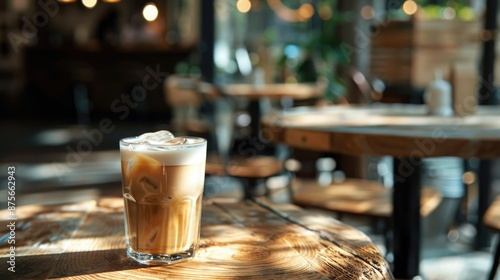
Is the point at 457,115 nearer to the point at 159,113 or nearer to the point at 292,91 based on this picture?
the point at 292,91

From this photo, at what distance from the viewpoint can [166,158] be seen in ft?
3.06

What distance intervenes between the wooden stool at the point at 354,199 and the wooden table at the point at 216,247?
4.17 feet

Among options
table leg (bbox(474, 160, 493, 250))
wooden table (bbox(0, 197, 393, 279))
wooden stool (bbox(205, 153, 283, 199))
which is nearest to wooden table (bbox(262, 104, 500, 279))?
wooden table (bbox(0, 197, 393, 279))

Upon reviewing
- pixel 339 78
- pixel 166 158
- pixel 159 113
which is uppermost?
pixel 166 158

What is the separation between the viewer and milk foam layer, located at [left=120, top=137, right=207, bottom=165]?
934mm

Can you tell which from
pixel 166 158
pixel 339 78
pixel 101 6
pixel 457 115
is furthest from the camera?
pixel 101 6

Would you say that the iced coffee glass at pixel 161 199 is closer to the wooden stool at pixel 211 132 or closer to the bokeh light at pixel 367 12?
the wooden stool at pixel 211 132

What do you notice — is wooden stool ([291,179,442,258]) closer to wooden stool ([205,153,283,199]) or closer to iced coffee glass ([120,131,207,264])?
wooden stool ([205,153,283,199])

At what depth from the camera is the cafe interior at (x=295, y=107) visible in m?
2.24

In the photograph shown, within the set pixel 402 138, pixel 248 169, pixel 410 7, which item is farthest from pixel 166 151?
pixel 410 7

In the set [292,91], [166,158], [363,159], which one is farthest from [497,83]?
[166,158]

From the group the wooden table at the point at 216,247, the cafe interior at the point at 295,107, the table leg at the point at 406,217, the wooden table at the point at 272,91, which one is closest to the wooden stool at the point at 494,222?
the cafe interior at the point at 295,107

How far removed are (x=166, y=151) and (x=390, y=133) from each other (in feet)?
3.62

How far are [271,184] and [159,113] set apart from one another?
20.2 ft
